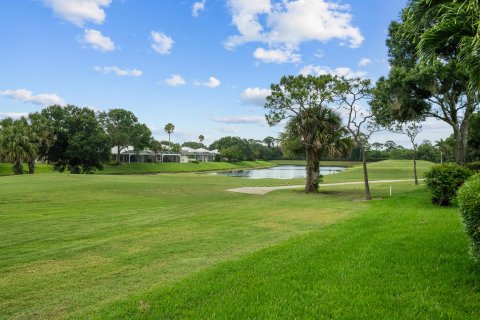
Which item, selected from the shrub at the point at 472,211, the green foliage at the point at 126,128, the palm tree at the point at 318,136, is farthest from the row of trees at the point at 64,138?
the shrub at the point at 472,211

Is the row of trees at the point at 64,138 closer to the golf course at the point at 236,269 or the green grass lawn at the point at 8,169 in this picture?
the green grass lawn at the point at 8,169

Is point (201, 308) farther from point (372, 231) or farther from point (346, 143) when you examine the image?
point (346, 143)

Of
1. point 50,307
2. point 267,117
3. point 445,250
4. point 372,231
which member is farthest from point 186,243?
point 267,117

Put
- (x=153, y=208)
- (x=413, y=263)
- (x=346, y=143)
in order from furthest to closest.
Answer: (x=346, y=143) < (x=153, y=208) < (x=413, y=263)

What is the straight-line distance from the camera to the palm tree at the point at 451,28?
5398mm

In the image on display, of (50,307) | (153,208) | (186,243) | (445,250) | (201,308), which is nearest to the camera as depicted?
(201,308)

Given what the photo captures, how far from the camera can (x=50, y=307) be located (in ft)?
14.5

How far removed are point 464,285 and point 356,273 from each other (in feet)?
4.33

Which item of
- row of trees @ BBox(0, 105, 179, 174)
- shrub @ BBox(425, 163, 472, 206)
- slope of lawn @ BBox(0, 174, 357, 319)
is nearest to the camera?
slope of lawn @ BBox(0, 174, 357, 319)

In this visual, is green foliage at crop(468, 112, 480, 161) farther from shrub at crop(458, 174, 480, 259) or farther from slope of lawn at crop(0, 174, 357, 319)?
shrub at crop(458, 174, 480, 259)

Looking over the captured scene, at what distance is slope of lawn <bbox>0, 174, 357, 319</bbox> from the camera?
4.93 metres

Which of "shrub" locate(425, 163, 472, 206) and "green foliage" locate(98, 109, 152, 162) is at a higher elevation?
"green foliage" locate(98, 109, 152, 162)

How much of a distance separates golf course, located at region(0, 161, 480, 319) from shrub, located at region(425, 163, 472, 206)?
2.66 m

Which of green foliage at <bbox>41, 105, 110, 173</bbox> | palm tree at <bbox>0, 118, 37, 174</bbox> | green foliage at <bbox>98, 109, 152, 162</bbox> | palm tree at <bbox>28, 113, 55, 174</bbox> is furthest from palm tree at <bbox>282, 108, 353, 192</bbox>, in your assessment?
green foliage at <bbox>98, 109, 152, 162</bbox>
